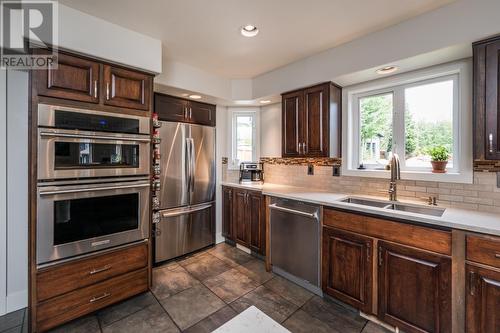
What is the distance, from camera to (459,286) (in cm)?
151

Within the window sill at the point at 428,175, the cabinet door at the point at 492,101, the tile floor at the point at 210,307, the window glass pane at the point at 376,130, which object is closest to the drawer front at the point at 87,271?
the tile floor at the point at 210,307

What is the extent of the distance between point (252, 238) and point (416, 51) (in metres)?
2.67

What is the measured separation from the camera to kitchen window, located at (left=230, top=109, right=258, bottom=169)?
3.80 metres

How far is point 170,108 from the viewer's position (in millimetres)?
3016

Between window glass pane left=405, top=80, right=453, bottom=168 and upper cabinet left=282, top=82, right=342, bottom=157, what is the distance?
2.32ft

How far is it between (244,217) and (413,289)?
A: 6.61 ft

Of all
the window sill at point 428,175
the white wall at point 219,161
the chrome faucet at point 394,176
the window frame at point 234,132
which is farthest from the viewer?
the window frame at point 234,132

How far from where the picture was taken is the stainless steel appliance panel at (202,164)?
3240 millimetres

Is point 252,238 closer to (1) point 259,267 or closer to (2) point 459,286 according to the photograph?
(1) point 259,267

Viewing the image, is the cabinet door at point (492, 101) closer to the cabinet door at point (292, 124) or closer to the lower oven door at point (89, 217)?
the cabinet door at point (292, 124)

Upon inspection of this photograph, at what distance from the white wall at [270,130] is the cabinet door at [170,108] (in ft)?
4.10

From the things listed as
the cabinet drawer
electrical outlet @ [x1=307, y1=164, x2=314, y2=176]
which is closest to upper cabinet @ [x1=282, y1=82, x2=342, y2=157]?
electrical outlet @ [x1=307, y1=164, x2=314, y2=176]

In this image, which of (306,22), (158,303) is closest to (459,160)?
(306,22)

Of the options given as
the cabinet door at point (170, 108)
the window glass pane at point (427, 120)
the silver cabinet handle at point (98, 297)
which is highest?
the cabinet door at point (170, 108)
